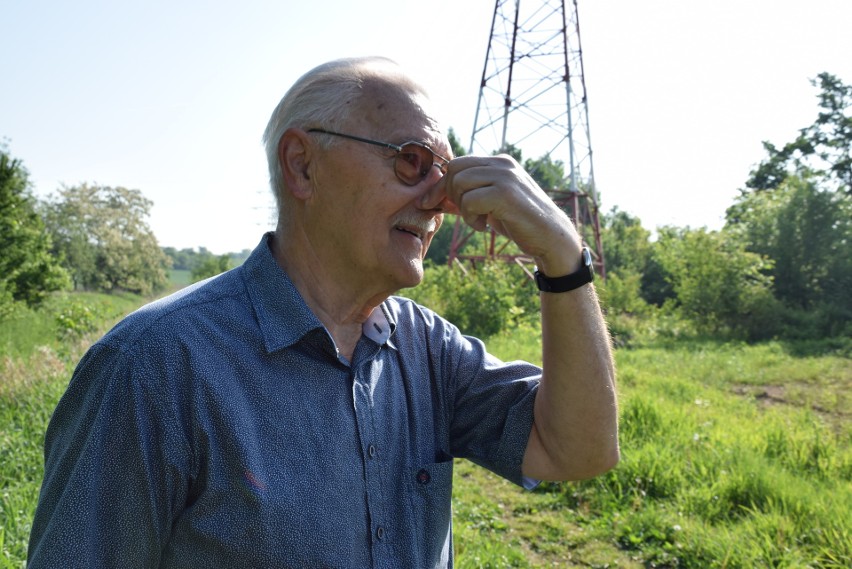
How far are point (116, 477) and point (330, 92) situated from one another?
0.98 m

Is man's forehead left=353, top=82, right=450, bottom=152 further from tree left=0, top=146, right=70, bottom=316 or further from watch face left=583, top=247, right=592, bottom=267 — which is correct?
tree left=0, top=146, right=70, bottom=316

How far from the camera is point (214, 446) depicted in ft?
4.08

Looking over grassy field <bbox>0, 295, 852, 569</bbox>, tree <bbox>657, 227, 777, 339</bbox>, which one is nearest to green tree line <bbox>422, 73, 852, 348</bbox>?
tree <bbox>657, 227, 777, 339</bbox>

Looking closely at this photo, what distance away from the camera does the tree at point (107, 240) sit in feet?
130

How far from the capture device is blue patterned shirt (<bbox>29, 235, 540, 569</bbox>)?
1.18 meters

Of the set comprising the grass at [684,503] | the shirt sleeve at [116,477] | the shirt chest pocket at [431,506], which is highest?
the shirt sleeve at [116,477]

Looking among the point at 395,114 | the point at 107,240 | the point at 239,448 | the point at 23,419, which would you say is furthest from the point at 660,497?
the point at 107,240

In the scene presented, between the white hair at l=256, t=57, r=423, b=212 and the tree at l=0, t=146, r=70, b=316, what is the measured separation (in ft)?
40.0

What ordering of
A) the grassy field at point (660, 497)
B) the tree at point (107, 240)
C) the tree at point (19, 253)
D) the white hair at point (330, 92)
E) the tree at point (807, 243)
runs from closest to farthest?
the white hair at point (330, 92)
the grassy field at point (660, 497)
the tree at point (19, 253)
the tree at point (807, 243)
the tree at point (107, 240)

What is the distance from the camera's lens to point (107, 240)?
43750 mm

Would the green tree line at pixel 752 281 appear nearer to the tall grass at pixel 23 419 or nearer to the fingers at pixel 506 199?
the tall grass at pixel 23 419

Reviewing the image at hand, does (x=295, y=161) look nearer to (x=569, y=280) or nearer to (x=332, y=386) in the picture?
(x=332, y=386)

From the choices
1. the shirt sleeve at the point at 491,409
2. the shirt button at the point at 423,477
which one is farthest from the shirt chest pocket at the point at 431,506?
the shirt sleeve at the point at 491,409

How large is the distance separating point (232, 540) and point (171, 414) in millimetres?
273
